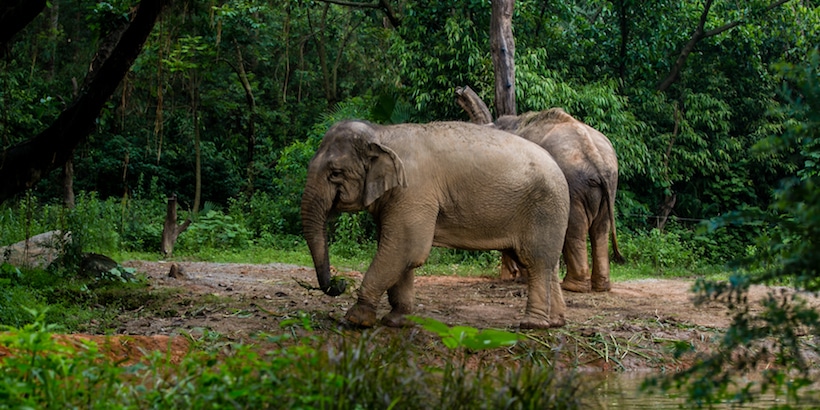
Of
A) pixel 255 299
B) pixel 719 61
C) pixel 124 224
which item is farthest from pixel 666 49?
pixel 255 299

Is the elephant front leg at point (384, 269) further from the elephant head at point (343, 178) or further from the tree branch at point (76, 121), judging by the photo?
the tree branch at point (76, 121)

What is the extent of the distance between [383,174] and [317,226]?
74 cm

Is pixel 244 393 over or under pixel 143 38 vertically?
under

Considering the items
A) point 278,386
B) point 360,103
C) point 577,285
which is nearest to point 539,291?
point 577,285

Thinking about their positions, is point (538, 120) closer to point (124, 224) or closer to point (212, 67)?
point (124, 224)

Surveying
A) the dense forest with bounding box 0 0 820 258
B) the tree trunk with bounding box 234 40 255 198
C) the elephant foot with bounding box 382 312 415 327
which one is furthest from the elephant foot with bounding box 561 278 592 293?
the tree trunk with bounding box 234 40 255 198

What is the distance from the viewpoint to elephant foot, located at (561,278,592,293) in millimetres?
11275

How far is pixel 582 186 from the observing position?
35.7ft

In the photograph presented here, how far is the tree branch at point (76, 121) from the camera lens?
28.7 feet

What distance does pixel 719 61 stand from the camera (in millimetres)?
22406

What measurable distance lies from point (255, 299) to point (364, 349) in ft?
17.5

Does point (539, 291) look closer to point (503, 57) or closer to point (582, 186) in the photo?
point (582, 186)

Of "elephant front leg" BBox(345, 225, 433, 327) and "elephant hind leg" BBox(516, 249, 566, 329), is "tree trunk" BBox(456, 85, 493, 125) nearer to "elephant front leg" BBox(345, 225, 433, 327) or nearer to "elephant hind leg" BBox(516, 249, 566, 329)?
"elephant hind leg" BBox(516, 249, 566, 329)

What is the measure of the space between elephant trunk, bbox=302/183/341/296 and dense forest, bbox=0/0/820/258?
5.29 m
